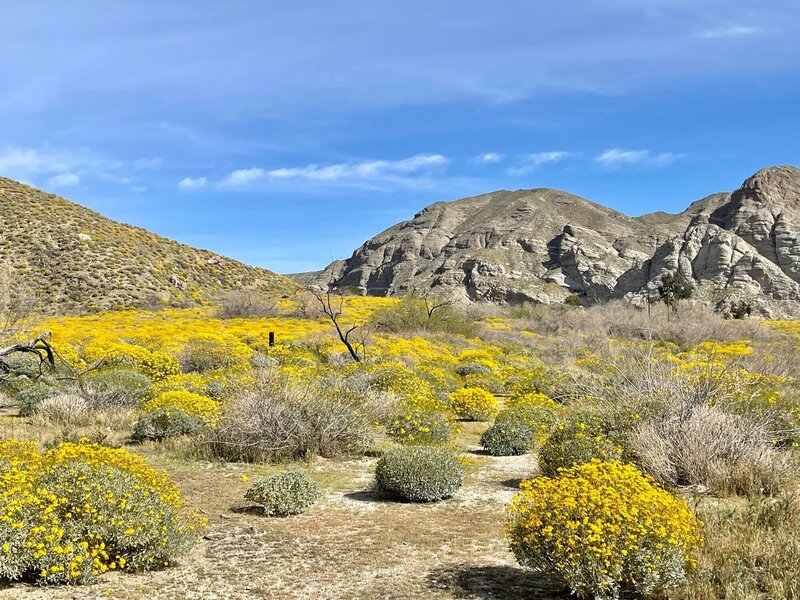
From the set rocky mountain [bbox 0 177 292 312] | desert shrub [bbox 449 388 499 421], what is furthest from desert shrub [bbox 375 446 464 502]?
rocky mountain [bbox 0 177 292 312]

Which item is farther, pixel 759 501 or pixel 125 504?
pixel 759 501

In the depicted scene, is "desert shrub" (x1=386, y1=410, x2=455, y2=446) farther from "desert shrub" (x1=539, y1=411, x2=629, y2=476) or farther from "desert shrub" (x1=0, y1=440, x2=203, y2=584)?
"desert shrub" (x1=0, y1=440, x2=203, y2=584)

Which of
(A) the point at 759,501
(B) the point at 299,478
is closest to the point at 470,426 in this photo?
(B) the point at 299,478

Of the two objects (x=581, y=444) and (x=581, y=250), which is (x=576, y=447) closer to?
(x=581, y=444)

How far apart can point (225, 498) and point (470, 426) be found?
781cm

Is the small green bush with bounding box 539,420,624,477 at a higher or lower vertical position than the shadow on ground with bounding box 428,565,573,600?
higher

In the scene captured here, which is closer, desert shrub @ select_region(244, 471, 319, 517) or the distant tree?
desert shrub @ select_region(244, 471, 319, 517)

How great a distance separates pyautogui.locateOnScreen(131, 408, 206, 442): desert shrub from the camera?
38.6 feet

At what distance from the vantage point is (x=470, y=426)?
15.3 m

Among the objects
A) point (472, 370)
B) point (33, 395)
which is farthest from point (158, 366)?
point (472, 370)

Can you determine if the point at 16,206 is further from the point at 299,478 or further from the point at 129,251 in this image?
the point at 299,478

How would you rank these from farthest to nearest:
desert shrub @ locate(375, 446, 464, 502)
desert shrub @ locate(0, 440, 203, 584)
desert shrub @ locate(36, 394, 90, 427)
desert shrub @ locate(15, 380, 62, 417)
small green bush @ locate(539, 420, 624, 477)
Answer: desert shrub @ locate(15, 380, 62, 417), desert shrub @ locate(36, 394, 90, 427), small green bush @ locate(539, 420, 624, 477), desert shrub @ locate(375, 446, 464, 502), desert shrub @ locate(0, 440, 203, 584)

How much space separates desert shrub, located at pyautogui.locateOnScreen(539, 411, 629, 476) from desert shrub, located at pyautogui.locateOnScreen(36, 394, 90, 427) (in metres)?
9.03

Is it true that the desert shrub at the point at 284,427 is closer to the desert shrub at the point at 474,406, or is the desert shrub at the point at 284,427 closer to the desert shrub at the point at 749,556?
the desert shrub at the point at 474,406
